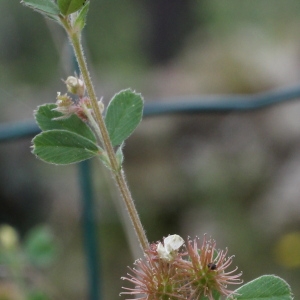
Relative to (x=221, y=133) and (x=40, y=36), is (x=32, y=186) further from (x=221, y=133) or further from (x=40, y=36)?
(x=40, y=36)

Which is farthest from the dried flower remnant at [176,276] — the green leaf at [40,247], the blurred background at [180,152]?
the blurred background at [180,152]

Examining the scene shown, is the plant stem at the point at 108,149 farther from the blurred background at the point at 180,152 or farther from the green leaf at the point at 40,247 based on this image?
the blurred background at the point at 180,152

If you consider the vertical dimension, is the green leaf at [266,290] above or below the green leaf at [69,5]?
below

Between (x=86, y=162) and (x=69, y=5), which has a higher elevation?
(x=86, y=162)

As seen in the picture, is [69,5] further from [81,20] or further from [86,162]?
[86,162]

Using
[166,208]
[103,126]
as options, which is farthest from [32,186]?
[103,126]

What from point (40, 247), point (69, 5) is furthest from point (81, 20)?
point (40, 247)

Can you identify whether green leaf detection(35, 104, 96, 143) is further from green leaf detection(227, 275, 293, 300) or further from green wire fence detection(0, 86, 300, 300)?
green wire fence detection(0, 86, 300, 300)
